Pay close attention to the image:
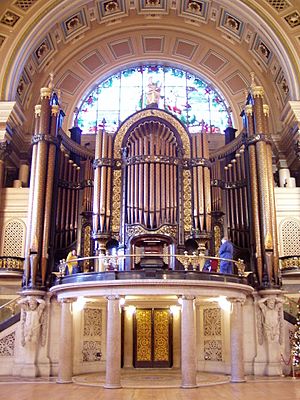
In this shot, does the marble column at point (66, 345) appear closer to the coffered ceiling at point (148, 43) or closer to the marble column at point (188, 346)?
the marble column at point (188, 346)

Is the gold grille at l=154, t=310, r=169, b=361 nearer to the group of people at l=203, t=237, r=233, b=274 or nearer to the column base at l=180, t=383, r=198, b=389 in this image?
the group of people at l=203, t=237, r=233, b=274

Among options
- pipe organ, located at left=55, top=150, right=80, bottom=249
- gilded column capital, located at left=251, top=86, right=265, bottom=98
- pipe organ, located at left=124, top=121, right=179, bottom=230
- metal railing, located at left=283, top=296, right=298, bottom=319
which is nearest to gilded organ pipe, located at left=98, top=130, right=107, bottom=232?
pipe organ, located at left=124, top=121, right=179, bottom=230

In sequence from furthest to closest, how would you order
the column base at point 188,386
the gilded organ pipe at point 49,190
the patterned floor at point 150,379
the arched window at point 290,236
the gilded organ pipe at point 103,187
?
the arched window at point 290,236
the gilded organ pipe at point 103,187
the gilded organ pipe at point 49,190
the patterned floor at point 150,379
the column base at point 188,386

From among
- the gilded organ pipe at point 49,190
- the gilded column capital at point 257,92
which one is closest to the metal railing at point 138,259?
the gilded organ pipe at point 49,190

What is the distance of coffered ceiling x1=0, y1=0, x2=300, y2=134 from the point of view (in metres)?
21.4

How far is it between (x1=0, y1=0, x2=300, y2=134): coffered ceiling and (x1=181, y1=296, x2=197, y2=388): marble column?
11.1 meters

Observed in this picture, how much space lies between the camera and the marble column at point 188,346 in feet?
45.7

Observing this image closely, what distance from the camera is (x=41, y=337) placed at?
55.9ft

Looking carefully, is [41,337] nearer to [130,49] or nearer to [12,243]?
[12,243]

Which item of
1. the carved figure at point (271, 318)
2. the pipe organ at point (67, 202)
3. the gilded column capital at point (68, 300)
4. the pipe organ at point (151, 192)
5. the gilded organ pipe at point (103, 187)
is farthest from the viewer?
the pipe organ at point (67, 202)

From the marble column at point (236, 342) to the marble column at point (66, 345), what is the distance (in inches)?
193

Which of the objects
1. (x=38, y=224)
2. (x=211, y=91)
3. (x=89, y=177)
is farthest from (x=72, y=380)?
(x=211, y=91)

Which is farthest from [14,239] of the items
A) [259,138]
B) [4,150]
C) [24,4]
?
[259,138]

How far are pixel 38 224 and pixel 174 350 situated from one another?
21.9ft
